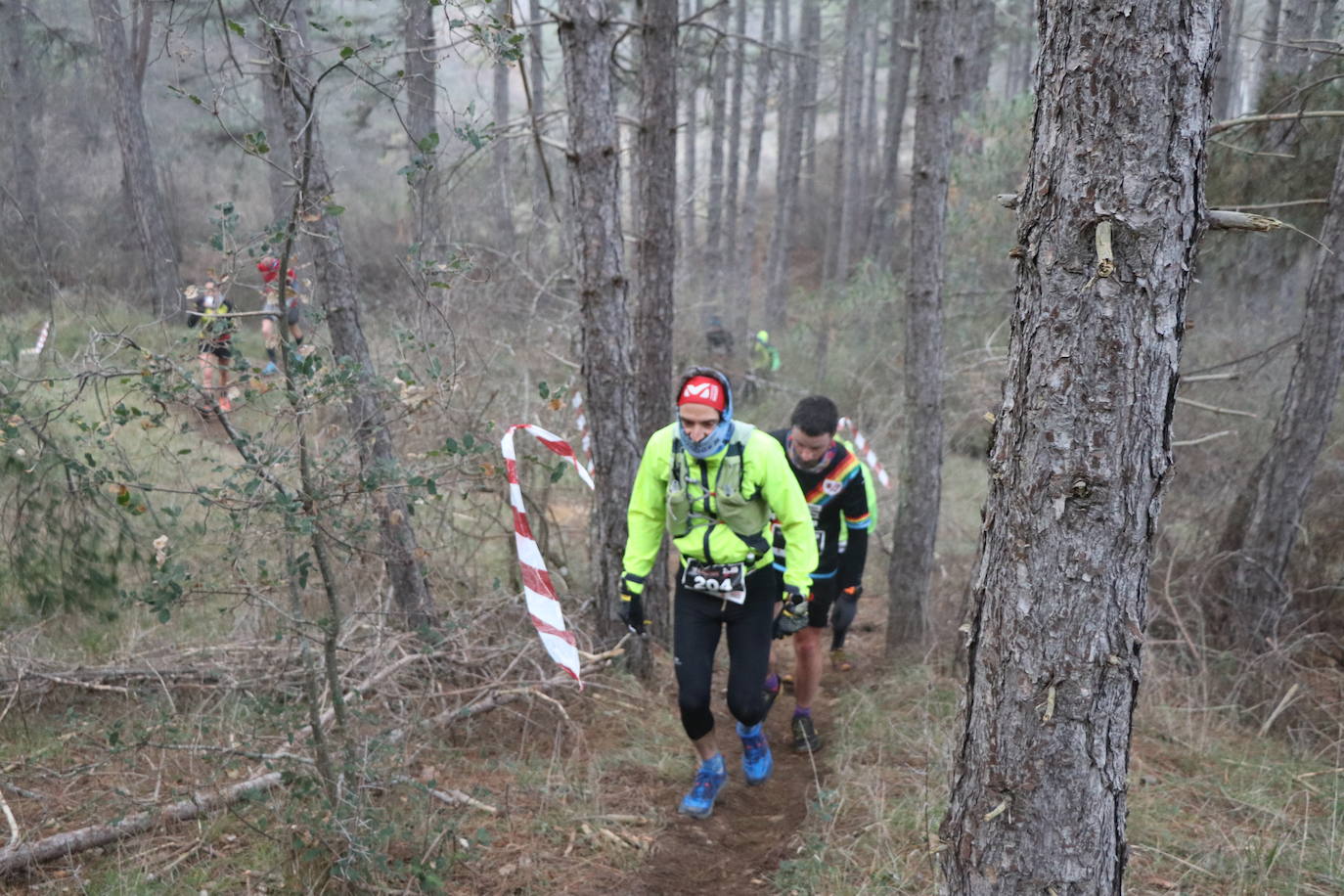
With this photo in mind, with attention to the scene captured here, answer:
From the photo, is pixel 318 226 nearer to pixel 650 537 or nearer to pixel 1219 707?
pixel 650 537

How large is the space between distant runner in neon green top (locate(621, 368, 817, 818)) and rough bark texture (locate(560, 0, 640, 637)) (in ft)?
4.18

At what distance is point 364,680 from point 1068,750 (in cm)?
368

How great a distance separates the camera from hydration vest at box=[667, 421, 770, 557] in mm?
4305

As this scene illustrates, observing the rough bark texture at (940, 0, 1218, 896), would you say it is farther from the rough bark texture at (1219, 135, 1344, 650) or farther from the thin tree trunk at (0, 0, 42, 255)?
the thin tree trunk at (0, 0, 42, 255)

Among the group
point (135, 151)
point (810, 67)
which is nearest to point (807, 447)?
point (135, 151)

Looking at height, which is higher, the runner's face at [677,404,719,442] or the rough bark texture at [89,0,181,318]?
the rough bark texture at [89,0,181,318]

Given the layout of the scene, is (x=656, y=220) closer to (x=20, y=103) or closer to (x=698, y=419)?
(x=698, y=419)

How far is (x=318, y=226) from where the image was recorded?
5867mm

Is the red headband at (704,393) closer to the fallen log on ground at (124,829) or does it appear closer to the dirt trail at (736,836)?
the dirt trail at (736,836)

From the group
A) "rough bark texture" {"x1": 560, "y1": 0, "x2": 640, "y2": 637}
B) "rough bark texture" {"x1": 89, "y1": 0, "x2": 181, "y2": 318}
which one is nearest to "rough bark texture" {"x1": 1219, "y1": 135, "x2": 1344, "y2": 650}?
"rough bark texture" {"x1": 560, "y1": 0, "x2": 640, "y2": 637}

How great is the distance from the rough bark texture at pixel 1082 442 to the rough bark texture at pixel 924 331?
4131mm

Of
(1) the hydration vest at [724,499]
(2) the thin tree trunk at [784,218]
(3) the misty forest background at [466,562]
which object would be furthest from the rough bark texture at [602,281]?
(2) the thin tree trunk at [784,218]

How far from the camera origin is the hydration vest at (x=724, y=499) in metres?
4.30

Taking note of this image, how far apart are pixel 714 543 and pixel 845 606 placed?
90.8 inches
